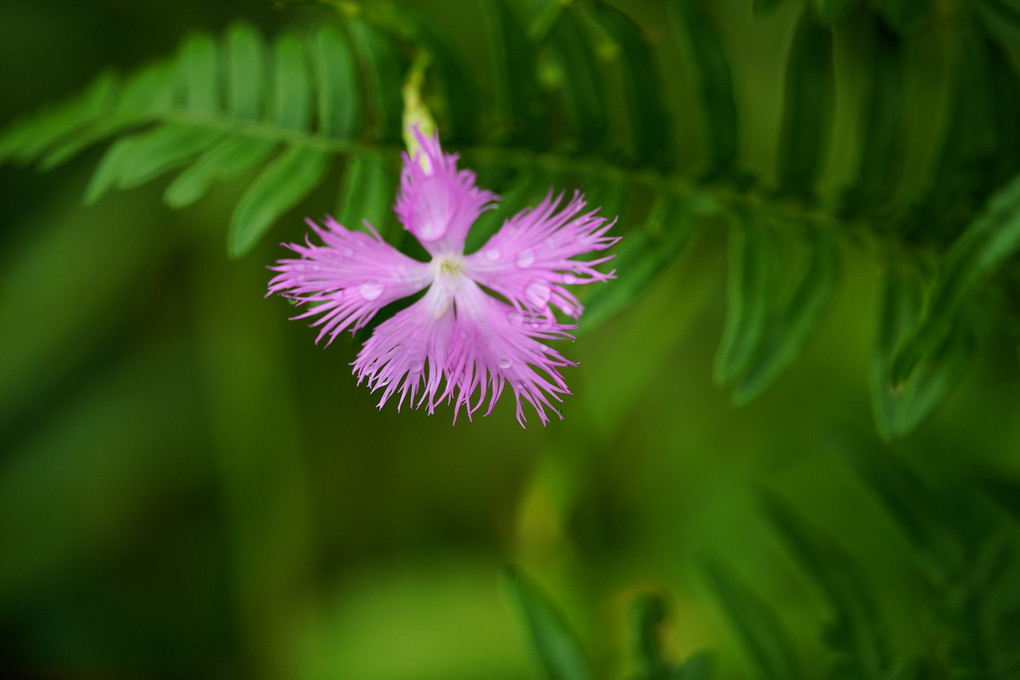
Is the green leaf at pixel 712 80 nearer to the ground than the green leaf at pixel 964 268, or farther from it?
farther from it

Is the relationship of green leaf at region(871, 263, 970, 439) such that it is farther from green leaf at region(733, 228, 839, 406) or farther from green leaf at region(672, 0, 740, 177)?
green leaf at region(672, 0, 740, 177)

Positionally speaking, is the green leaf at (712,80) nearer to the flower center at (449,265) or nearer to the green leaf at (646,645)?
the flower center at (449,265)

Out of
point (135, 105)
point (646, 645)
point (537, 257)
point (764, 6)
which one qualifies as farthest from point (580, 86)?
point (646, 645)

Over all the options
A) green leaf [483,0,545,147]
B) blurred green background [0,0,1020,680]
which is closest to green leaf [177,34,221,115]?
green leaf [483,0,545,147]

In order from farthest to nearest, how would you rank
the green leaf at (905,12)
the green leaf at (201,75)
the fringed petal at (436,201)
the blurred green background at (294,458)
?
1. the blurred green background at (294,458)
2. the green leaf at (201,75)
3. the green leaf at (905,12)
4. the fringed petal at (436,201)

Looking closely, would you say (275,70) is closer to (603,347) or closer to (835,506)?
(603,347)

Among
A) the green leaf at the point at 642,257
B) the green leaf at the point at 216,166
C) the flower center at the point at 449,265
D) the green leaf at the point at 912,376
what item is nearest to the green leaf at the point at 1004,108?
the green leaf at the point at 912,376

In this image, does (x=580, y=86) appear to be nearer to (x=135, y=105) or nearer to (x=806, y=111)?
(x=806, y=111)
